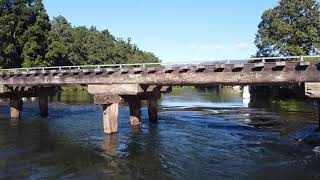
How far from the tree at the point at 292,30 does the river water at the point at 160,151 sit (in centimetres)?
3095

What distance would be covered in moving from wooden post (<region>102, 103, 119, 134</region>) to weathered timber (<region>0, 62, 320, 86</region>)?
6.18ft

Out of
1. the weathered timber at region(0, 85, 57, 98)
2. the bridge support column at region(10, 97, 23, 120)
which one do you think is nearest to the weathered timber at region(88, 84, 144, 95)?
the weathered timber at region(0, 85, 57, 98)

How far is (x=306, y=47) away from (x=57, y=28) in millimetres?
72152

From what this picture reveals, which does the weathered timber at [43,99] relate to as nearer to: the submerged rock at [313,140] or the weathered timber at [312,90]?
the submerged rock at [313,140]

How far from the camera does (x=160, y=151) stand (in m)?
25.3

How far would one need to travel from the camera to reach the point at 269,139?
29.4m

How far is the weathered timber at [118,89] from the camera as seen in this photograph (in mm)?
29531

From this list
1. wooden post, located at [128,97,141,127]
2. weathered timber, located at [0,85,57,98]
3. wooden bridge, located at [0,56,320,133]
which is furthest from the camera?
weathered timber, located at [0,85,57,98]

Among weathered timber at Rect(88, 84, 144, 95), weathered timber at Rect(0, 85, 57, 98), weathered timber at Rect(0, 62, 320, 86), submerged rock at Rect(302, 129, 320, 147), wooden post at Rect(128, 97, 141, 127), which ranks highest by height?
weathered timber at Rect(0, 62, 320, 86)

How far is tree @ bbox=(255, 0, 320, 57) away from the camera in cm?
6681

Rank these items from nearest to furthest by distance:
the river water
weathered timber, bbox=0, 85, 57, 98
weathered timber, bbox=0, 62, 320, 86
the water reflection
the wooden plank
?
the river water → the wooden plank → weathered timber, bbox=0, 62, 320, 86 → the water reflection → weathered timber, bbox=0, 85, 57, 98

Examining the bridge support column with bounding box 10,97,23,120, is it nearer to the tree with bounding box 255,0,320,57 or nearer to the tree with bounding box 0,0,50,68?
the tree with bounding box 0,0,50,68

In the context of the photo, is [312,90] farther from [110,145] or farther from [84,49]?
[84,49]

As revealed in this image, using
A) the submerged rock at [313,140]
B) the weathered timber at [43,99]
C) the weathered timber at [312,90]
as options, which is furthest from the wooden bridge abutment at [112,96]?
the weathered timber at [43,99]
